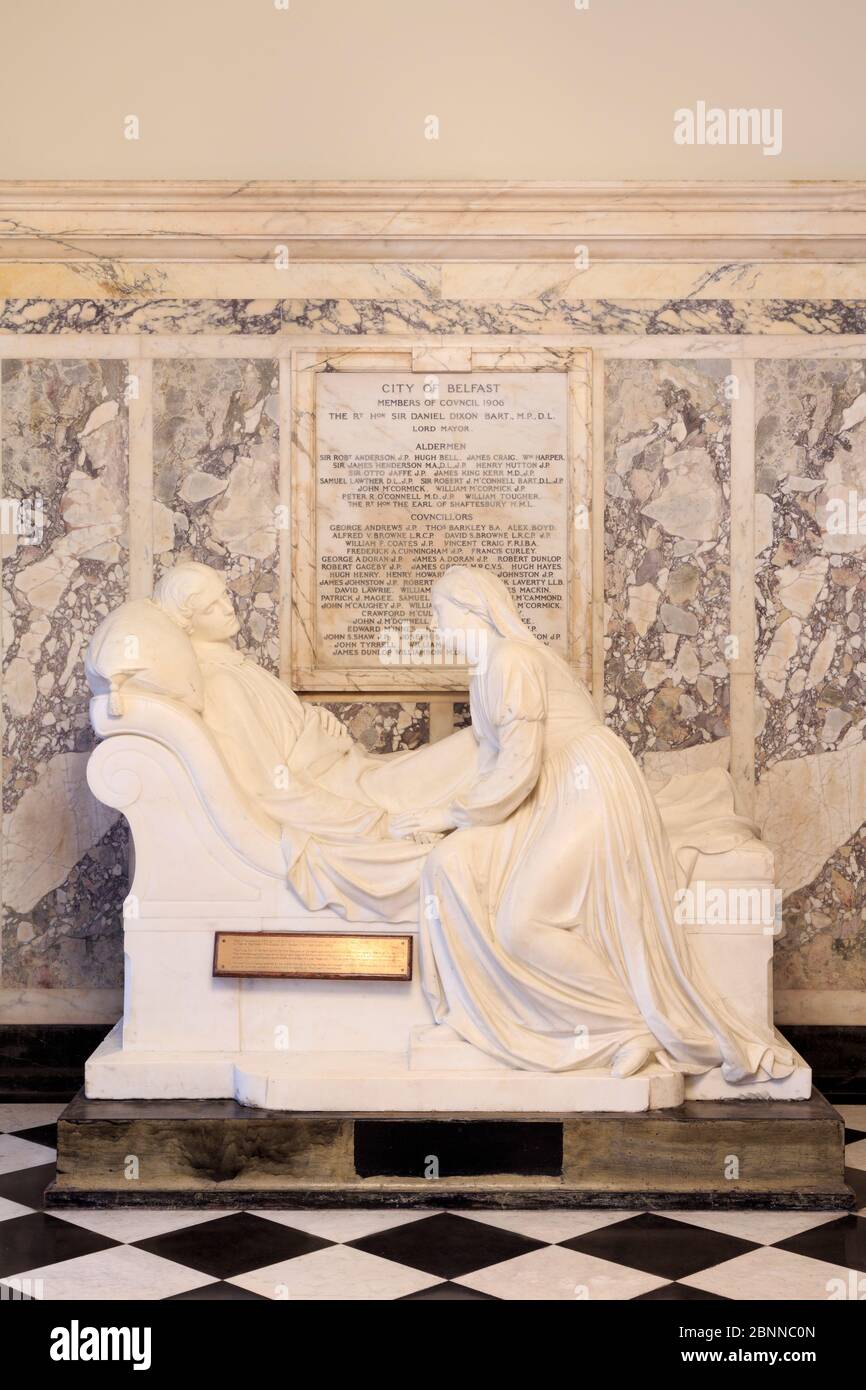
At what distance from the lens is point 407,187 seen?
5.53 meters

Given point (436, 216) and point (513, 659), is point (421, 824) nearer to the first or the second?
point (513, 659)

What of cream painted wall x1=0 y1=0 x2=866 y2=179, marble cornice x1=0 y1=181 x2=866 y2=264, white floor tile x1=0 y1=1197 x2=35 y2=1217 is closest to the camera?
white floor tile x1=0 y1=1197 x2=35 y2=1217

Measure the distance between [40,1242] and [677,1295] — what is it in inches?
61.5

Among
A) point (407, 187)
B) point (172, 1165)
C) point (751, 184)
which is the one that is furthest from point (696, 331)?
point (172, 1165)

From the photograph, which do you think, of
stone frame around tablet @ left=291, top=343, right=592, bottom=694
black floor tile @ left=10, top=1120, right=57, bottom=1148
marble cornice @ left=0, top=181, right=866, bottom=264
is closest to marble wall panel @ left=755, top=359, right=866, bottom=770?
marble cornice @ left=0, top=181, right=866, bottom=264

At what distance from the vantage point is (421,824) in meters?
4.58

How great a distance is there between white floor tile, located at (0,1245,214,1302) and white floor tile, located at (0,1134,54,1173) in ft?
2.89

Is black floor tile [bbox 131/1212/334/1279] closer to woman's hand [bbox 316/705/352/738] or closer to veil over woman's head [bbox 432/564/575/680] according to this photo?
woman's hand [bbox 316/705/352/738]

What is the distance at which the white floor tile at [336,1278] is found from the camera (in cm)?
356

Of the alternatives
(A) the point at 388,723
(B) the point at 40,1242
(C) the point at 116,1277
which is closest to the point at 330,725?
(A) the point at 388,723

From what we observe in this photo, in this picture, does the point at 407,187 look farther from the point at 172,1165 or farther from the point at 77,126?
the point at 172,1165

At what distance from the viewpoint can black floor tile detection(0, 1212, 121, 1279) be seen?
3.76m

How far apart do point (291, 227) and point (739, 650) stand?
7.24 ft

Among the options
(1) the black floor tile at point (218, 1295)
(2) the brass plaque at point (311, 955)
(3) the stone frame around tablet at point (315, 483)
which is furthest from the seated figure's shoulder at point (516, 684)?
(1) the black floor tile at point (218, 1295)
